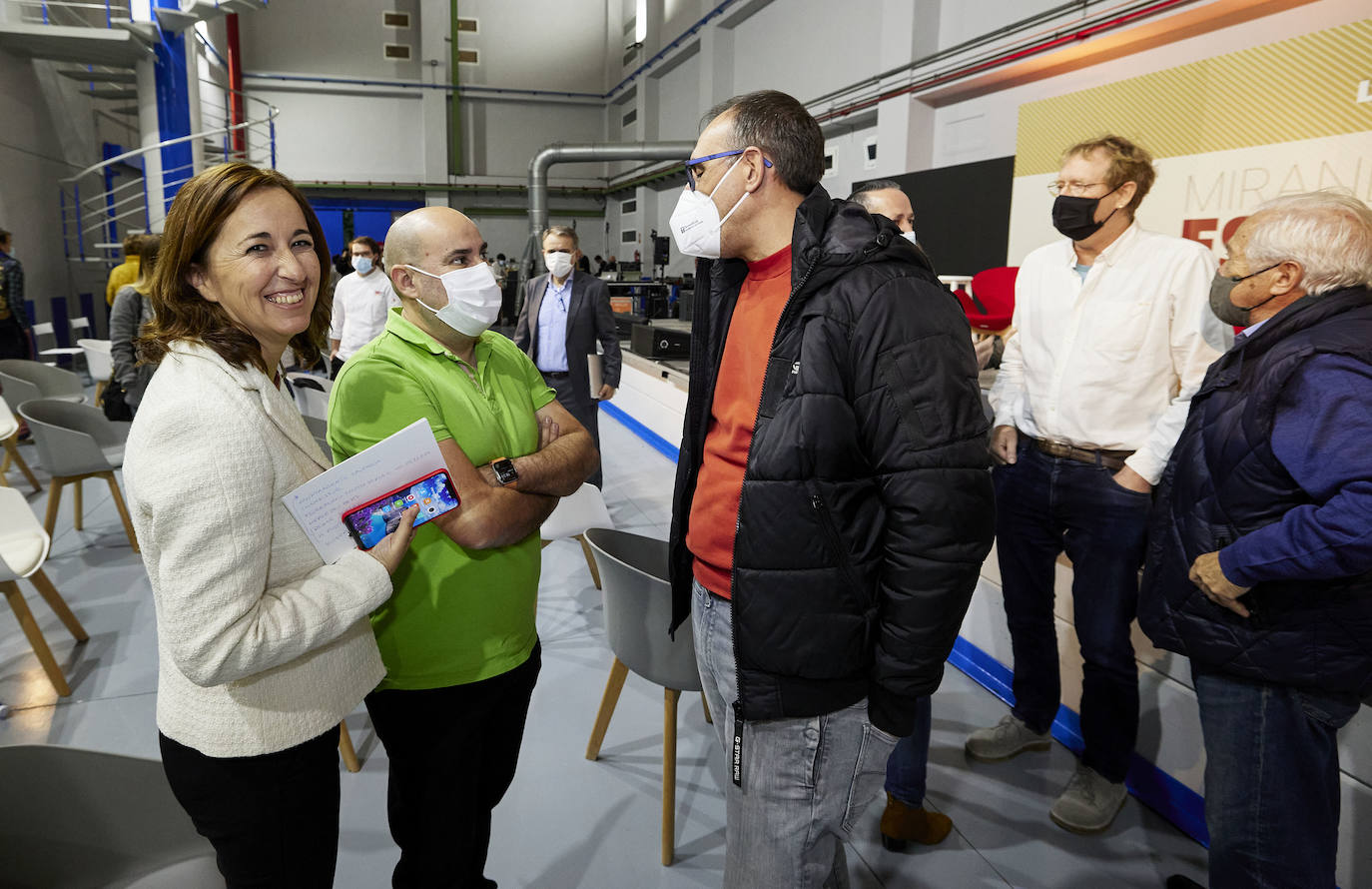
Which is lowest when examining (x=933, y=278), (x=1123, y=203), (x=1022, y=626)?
(x=1022, y=626)

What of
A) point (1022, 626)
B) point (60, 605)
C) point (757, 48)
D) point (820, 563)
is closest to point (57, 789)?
point (820, 563)

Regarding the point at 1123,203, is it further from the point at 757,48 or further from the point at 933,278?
the point at 757,48

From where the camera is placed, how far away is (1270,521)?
1384mm

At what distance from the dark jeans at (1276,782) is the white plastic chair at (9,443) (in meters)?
5.15

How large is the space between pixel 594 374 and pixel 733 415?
2829 mm

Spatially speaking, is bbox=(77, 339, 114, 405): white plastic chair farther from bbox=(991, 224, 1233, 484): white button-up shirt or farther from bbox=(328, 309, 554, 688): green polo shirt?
bbox=(991, 224, 1233, 484): white button-up shirt

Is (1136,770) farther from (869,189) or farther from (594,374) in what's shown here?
(594,374)

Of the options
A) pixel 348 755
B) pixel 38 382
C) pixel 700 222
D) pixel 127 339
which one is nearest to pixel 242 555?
pixel 700 222

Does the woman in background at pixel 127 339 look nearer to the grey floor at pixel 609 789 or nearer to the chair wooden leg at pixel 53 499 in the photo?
the chair wooden leg at pixel 53 499

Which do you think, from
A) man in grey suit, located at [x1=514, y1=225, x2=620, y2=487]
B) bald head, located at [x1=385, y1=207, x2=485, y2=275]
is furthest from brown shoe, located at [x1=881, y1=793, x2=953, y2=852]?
man in grey suit, located at [x1=514, y1=225, x2=620, y2=487]

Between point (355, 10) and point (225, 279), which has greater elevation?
point (355, 10)

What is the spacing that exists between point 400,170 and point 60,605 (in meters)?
15.3

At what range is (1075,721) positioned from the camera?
2.52 metres

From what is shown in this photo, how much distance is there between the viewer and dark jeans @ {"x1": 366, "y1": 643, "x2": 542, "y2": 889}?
137cm
